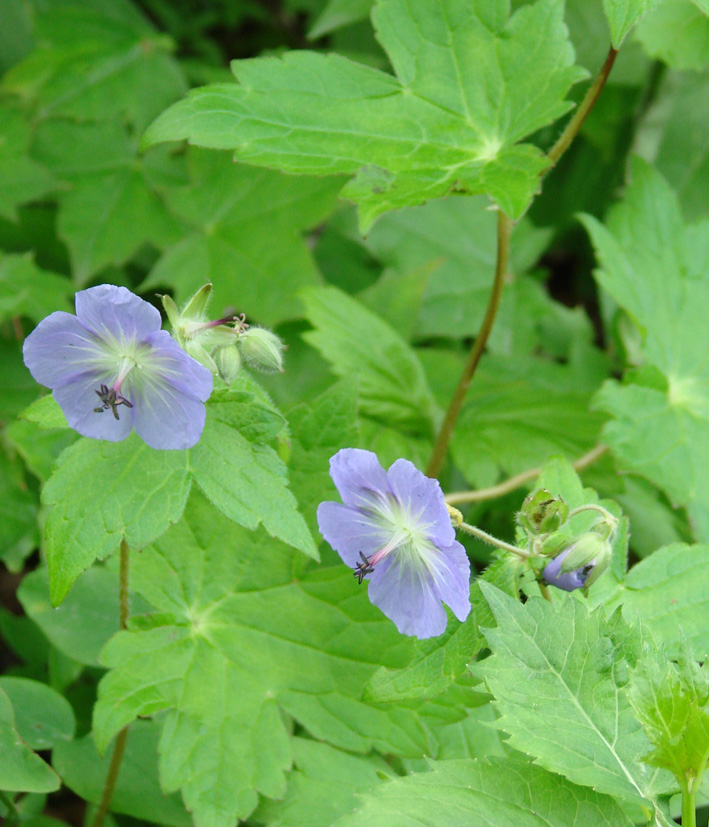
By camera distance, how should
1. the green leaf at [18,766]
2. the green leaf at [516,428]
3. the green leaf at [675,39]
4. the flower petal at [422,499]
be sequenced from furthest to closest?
the green leaf at [675,39] < the green leaf at [516,428] < the green leaf at [18,766] < the flower petal at [422,499]

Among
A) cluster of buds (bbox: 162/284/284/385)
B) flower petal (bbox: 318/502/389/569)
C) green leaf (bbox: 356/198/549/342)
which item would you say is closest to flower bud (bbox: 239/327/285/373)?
cluster of buds (bbox: 162/284/284/385)

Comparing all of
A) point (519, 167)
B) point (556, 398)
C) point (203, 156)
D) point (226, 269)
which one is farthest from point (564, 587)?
point (203, 156)

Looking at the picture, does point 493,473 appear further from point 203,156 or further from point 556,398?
point 203,156

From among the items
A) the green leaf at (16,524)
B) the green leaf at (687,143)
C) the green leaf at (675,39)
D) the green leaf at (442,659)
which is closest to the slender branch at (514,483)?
the green leaf at (442,659)

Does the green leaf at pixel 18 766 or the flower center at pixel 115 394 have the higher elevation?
the flower center at pixel 115 394

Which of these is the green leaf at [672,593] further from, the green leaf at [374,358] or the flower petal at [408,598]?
the green leaf at [374,358]

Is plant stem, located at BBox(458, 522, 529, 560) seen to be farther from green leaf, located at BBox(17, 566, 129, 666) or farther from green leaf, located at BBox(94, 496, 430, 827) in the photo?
green leaf, located at BBox(17, 566, 129, 666)
